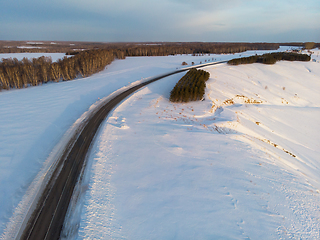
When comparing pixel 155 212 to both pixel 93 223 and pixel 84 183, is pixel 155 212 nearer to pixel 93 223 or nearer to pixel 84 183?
pixel 93 223

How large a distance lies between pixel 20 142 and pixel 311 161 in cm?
3210

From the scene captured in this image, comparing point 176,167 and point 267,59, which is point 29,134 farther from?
point 267,59

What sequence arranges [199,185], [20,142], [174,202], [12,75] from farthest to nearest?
[12,75] < [20,142] < [199,185] < [174,202]

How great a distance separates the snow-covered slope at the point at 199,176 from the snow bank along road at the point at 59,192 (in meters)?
1.18

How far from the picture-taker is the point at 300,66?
5481cm

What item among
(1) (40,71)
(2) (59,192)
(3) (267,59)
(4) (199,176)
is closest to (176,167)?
A: (4) (199,176)

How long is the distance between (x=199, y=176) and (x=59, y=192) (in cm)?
997

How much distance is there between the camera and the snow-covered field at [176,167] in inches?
333

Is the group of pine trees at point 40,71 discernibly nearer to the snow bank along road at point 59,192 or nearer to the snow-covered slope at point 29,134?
the snow-covered slope at point 29,134

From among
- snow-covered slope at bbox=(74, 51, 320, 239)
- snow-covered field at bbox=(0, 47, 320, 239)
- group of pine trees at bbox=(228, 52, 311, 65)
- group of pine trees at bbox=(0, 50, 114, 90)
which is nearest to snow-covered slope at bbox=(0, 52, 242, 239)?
snow-covered field at bbox=(0, 47, 320, 239)

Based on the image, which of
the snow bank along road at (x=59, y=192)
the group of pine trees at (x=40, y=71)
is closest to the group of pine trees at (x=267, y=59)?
the group of pine trees at (x=40, y=71)

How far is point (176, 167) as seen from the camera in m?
12.3

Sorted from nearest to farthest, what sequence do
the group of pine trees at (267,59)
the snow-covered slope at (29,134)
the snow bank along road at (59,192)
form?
the snow bank along road at (59,192) → the snow-covered slope at (29,134) → the group of pine trees at (267,59)

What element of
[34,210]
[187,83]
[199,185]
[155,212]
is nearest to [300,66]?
[187,83]
